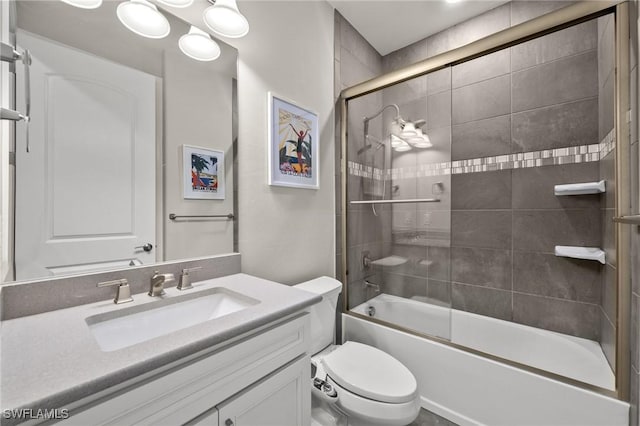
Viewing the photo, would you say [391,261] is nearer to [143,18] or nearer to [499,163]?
[499,163]

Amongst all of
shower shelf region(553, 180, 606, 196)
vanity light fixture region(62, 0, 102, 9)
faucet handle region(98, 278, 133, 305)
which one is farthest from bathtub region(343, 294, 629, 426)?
vanity light fixture region(62, 0, 102, 9)

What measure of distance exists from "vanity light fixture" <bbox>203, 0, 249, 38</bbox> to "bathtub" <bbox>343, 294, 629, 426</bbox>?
6.20ft

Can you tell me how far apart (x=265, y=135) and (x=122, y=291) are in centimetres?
100

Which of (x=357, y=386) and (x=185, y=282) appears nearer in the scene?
(x=185, y=282)

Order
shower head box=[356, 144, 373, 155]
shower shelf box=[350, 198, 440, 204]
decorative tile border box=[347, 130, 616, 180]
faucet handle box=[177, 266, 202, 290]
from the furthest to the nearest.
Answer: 1. shower head box=[356, 144, 373, 155]
2. shower shelf box=[350, 198, 440, 204]
3. decorative tile border box=[347, 130, 616, 180]
4. faucet handle box=[177, 266, 202, 290]

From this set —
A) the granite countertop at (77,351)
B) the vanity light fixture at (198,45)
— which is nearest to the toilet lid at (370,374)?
the granite countertop at (77,351)

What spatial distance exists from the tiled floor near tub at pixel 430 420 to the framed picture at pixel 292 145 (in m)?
1.51

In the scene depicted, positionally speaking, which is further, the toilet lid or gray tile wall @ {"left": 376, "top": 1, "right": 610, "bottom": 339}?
gray tile wall @ {"left": 376, "top": 1, "right": 610, "bottom": 339}

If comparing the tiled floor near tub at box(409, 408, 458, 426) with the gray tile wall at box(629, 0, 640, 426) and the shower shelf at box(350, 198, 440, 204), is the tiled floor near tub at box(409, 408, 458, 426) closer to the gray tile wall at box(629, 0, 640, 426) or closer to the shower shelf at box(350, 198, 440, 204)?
the gray tile wall at box(629, 0, 640, 426)

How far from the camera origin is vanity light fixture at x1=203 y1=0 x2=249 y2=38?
45.5 inches

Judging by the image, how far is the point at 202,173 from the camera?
4.09ft

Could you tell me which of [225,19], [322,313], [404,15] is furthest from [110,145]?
[404,15]

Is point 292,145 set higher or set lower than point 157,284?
higher

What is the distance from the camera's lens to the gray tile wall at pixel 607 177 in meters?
1.30
